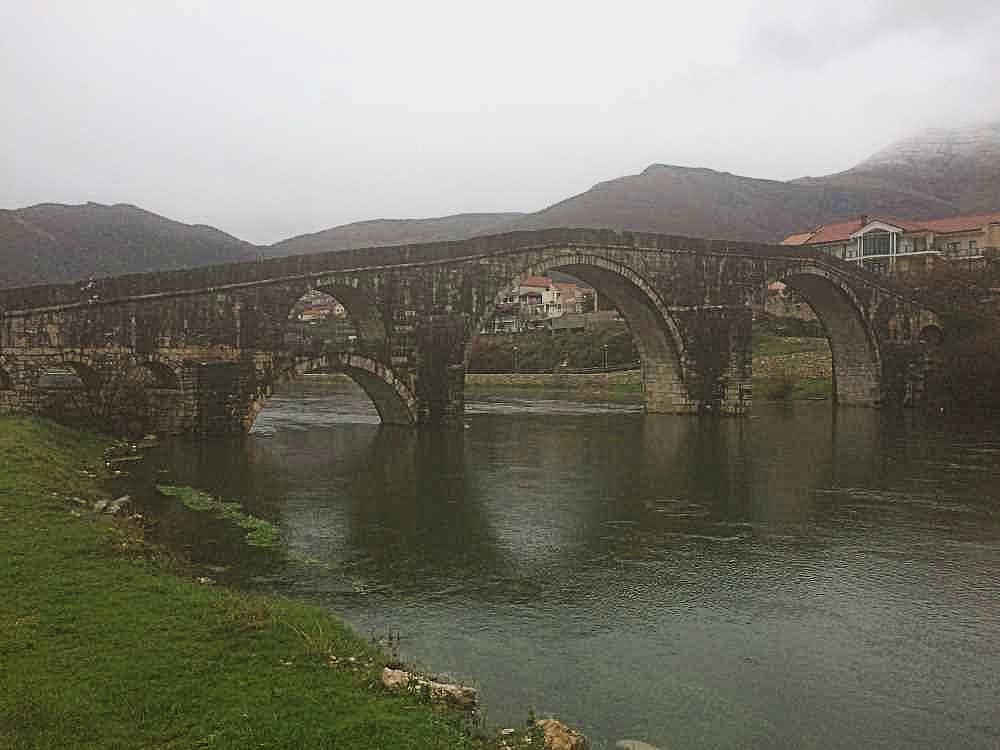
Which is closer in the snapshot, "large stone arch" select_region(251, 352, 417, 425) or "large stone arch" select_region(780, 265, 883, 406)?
"large stone arch" select_region(251, 352, 417, 425)

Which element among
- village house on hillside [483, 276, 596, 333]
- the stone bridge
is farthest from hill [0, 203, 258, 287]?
the stone bridge

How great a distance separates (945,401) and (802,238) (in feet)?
115

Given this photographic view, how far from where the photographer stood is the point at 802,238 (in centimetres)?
7300

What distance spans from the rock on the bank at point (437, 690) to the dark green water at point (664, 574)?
301 millimetres

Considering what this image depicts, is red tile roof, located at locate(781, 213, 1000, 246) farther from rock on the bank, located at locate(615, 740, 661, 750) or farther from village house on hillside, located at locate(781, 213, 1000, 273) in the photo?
rock on the bank, located at locate(615, 740, 661, 750)

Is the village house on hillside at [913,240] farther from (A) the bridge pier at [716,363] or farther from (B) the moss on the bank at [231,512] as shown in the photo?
(B) the moss on the bank at [231,512]

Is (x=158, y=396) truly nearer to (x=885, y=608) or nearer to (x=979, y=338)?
(x=885, y=608)

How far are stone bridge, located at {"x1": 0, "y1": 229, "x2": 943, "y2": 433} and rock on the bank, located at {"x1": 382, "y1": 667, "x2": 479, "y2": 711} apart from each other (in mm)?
17617

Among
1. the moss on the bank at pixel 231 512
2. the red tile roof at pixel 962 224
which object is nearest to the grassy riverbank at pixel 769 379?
the red tile roof at pixel 962 224

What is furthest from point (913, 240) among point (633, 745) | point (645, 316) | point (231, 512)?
point (633, 745)

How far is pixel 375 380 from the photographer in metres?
27.2

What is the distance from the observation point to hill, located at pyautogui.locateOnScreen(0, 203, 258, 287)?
245 feet

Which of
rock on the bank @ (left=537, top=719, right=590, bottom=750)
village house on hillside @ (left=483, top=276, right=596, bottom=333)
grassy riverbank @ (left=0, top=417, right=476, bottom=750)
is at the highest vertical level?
village house on hillside @ (left=483, top=276, right=596, bottom=333)

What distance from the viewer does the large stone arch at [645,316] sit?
30.6 metres
